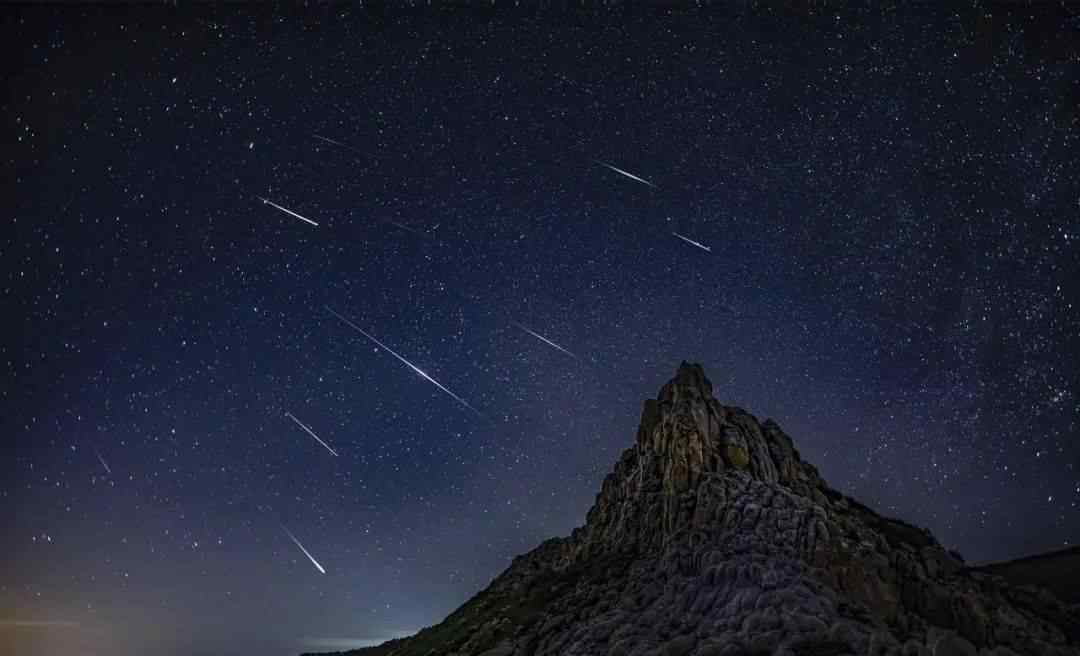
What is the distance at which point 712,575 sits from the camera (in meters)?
79.2

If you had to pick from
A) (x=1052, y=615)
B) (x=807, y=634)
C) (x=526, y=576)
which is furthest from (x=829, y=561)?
(x=526, y=576)

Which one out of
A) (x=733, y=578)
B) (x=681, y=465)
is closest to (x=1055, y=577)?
(x=681, y=465)

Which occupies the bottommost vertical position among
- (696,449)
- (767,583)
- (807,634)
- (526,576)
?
(807,634)

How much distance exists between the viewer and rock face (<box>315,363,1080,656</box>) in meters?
68.0

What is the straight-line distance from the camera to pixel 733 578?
253ft

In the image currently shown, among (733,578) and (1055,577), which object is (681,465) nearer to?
(733,578)

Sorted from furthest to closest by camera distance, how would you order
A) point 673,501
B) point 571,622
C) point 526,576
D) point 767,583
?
point 526,576, point 673,501, point 571,622, point 767,583

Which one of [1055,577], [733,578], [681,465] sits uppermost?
[681,465]

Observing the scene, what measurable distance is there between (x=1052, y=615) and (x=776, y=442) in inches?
1739

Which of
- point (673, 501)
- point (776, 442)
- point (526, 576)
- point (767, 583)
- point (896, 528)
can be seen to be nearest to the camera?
point (767, 583)

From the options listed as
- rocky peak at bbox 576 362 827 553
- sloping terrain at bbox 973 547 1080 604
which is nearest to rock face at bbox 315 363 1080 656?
rocky peak at bbox 576 362 827 553

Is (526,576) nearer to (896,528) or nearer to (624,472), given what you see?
(624,472)

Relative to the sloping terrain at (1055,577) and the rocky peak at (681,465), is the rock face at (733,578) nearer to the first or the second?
the rocky peak at (681,465)

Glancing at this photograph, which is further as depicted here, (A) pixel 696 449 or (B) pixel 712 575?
(A) pixel 696 449
